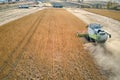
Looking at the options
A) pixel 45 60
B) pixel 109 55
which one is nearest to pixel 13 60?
pixel 45 60

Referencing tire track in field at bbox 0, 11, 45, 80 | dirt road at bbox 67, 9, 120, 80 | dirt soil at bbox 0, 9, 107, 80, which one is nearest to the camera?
dirt soil at bbox 0, 9, 107, 80

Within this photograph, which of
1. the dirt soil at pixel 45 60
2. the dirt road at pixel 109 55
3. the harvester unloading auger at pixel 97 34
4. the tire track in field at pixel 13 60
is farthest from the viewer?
the harvester unloading auger at pixel 97 34

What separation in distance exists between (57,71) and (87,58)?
4.60 metres

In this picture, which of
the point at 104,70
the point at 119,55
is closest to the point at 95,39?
the point at 119,55

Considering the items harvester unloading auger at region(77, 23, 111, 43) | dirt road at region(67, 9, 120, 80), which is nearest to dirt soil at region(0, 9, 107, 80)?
dirt road at region(67, 9, 120, 80)

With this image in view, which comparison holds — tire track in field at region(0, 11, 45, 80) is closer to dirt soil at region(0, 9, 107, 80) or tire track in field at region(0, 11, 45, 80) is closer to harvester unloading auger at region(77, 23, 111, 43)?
dirt soil at region(0, 9, 107, 80)

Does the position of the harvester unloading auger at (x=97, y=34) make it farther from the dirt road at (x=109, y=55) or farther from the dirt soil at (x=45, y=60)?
the dirt soil at (x=45, y=60)

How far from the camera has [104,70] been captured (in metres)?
15.2

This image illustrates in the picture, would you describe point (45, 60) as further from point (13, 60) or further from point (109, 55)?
point (109, 55)

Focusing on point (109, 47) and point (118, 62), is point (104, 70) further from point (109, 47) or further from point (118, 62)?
point (109, 47)

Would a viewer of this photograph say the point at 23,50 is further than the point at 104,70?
Yes

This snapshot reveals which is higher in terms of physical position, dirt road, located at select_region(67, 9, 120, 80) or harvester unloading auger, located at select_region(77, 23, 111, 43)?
harvester unloading auger, located at select_region(77, 23, 111, 43)

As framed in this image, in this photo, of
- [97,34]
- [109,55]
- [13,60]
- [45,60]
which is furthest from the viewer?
[97,34]

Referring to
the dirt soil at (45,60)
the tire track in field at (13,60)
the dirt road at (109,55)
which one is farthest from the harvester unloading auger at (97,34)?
the tire track in field at (13,60)
